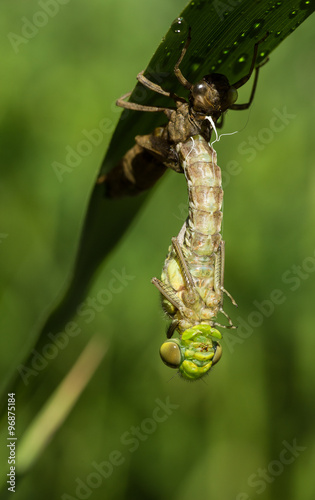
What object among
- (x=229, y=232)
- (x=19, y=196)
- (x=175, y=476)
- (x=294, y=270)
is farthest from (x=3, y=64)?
(x=175, y=476)

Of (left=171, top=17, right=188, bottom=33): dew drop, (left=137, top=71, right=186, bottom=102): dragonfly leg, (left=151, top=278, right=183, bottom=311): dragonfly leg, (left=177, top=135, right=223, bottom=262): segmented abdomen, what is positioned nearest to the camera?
(left=171, top=17, right=188, bottom=33): dew drop

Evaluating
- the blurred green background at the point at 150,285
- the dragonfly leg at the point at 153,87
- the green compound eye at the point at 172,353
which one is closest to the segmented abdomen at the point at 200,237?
the green compound eye at the point at 172,353

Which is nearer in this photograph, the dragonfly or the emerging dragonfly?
the dragonfly

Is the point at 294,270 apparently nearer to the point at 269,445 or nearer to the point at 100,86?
the point at 269,445

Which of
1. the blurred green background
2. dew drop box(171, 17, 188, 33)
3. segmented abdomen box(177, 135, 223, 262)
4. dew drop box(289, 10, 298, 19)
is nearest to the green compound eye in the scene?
segmented abdomen box(177, 135, 223, 262)

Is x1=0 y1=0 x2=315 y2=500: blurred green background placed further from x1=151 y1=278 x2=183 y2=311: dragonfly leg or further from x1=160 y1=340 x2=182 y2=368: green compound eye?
x1=160 y1=340 x2=182 y2=368: green compound eye

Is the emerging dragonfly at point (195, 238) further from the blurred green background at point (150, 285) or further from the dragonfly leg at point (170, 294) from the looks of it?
the blurred green background at point (150, 285)

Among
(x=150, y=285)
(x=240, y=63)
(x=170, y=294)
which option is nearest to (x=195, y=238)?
(x=170, y=294)
